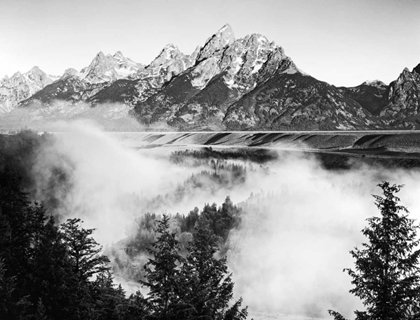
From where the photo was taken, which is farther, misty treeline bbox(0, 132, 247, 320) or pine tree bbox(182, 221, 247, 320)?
pine tree bbox(182, 221, 247, 320)

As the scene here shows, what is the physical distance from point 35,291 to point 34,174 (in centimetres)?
14911

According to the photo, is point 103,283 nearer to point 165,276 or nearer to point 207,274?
point 207,274

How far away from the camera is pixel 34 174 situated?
520 feet

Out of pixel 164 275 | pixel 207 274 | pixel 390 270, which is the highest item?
pixel 164 275

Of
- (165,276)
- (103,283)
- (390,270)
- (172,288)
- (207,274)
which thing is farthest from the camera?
(103,283)

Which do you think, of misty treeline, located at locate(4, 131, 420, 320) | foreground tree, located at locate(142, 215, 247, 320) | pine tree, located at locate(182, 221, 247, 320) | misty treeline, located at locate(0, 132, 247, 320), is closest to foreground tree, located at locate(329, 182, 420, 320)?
misty treeline, located at locate(4, 131, 420, 320)

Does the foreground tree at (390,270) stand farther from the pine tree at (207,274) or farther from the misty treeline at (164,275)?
the pine tree at (207,274)

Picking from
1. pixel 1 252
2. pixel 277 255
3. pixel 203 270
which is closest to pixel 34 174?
pixel 277 255

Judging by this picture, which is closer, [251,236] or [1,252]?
[1,252]

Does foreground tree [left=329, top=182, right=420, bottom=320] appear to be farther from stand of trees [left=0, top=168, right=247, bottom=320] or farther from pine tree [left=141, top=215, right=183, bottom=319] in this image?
pine tree [left=141, top=215, right=183, bottom=319]

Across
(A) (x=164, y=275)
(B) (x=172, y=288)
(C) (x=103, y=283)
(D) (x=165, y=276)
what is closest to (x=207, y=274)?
(B) (x=172, y=288)

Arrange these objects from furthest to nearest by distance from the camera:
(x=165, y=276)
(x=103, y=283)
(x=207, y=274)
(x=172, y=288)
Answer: (x=103, y=283), (x=207, y=274), (x=165, y=276), (x=172, y=288)

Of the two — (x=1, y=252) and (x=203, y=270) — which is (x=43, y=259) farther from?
(x=203, y=270)

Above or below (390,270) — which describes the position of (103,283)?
below
